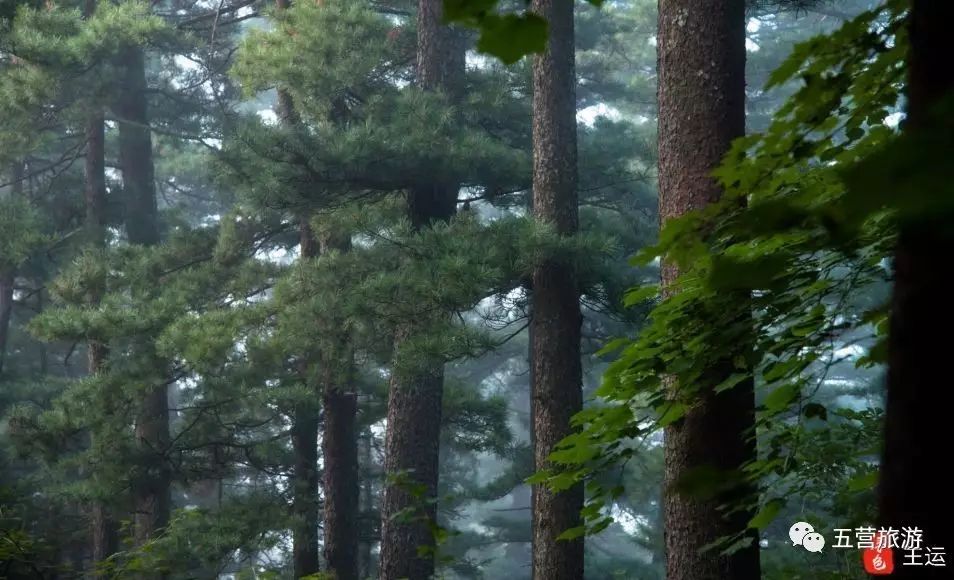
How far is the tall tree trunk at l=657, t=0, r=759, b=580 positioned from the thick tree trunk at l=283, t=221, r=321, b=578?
7759mm

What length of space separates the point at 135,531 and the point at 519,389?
18970 millimetres

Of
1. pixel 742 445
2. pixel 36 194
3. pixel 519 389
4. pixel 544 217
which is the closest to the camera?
pixel 742 445

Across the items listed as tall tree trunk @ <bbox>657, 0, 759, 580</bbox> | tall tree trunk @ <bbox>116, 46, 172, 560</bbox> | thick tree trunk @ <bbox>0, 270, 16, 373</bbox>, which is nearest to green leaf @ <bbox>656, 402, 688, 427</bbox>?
tall tree trunk @ <bbox>657, 0, 759, 580</bbox>

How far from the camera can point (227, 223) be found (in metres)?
13.0

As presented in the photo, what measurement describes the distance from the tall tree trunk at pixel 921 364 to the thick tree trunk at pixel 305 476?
34.4 ft

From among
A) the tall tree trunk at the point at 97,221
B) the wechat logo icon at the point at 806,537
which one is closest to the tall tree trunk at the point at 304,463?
the tall tree trunk at the point at 97,221

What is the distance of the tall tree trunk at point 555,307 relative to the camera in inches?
307

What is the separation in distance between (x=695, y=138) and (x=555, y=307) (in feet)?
13.8

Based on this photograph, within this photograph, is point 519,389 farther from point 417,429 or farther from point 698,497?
point 698,497

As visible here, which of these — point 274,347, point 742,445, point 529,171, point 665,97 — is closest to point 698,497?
point 742,445

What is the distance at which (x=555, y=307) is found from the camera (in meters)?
8.50

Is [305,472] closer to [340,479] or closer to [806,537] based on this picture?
[340,479]

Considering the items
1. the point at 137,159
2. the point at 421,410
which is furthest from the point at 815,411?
the point at 137,159

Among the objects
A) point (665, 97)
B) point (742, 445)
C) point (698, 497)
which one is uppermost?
point (665, 97)
